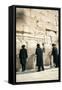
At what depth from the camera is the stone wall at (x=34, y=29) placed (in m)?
2.23

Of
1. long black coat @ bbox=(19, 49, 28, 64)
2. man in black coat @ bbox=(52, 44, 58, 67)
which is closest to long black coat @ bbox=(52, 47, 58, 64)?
man in black coat @ bbox=(52, 44, 58, 67)

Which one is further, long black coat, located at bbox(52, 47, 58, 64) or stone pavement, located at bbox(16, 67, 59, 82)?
long black coat, located at bbox(52, 47, 58, 64)

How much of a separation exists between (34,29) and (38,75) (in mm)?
332

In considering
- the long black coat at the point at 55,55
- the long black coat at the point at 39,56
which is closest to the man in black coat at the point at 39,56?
the long black coat at the point at 39,56

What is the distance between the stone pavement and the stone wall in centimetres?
5

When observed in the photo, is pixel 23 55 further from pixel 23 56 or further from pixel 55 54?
pixel 55 54

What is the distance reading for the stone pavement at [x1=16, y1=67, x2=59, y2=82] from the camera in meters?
Result: 2.24

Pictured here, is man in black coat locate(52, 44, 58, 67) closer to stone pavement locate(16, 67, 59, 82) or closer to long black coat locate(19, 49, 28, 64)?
stone pavement locate(16, 67, 59, 82)

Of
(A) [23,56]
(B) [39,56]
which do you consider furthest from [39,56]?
(A) [23,56]

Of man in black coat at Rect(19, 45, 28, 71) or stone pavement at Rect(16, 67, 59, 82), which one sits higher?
man in black coat at Rect(19, 45, 28, 71)

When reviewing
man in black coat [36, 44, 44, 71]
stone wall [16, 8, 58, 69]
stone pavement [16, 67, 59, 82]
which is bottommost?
stone pavement [16, 67, 59, 82]
